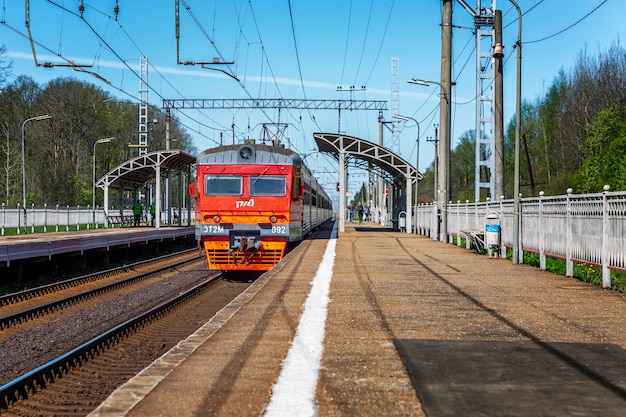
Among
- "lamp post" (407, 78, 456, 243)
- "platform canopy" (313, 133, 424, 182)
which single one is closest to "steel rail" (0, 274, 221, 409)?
"lamp post" (407, 78, 456, 243)

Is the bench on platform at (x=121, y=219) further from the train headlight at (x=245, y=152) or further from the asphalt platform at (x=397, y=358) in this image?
the asphalt platform at (x=397, y=358)

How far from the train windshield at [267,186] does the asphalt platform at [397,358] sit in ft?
23.4

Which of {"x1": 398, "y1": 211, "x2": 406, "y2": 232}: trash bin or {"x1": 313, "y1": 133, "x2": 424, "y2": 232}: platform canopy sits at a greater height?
{"x1": 313, "y1": 133, "x2": 424, "y2": 232}: platform canopy

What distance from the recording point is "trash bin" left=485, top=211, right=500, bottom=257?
18.4 metres

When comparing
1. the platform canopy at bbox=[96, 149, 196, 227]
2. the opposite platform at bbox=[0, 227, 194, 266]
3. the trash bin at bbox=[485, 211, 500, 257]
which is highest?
the platform canopy at bbox=[96, 149, 196, 227]

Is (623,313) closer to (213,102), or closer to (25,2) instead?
(25,2)

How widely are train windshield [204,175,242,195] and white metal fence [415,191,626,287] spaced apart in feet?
22.6

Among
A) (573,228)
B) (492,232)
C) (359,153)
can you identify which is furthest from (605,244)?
(359,153)

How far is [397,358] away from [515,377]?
0.97 meters

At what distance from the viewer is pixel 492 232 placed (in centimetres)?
1842

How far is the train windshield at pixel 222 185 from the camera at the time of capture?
17672 mm

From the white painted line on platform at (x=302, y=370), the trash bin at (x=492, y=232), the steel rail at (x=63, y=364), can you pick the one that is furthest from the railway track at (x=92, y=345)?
the trash bin at (x=492, y=232)

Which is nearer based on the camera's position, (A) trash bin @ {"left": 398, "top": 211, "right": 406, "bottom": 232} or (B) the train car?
(B) the train car

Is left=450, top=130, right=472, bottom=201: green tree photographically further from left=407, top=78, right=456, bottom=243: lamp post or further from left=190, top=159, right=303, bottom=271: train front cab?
left=190, top=159, right=303, bottom=271: train front cab
